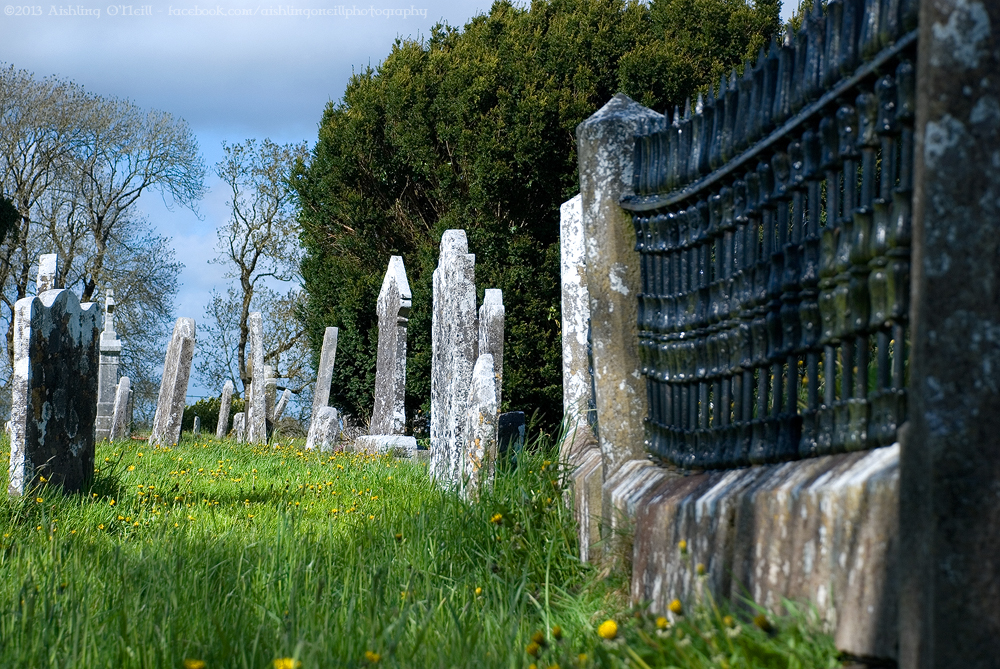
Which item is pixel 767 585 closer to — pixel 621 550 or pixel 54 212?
pixel 621 550

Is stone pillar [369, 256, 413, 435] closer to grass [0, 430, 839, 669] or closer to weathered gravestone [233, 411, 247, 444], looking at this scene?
weathered gravestone [233, 411, 247, 444]

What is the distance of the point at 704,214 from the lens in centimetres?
304

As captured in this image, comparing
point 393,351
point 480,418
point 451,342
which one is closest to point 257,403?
point 393,351

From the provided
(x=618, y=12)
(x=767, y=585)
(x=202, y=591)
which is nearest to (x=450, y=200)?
(x=618, y=12)

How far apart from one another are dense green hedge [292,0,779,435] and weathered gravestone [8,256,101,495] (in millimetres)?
6872

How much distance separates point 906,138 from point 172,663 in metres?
2.32

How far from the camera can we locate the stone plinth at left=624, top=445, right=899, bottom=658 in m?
1.78

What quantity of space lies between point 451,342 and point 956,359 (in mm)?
6560

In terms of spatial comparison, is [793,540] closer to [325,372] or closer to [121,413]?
[325,372]

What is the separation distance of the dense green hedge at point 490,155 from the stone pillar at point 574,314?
7.16 meters

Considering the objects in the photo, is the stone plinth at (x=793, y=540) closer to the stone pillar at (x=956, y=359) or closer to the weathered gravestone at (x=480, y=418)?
the stone pillar at (x=956, y=359)

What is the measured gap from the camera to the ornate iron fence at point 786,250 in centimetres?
199

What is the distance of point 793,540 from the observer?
2.06 metres

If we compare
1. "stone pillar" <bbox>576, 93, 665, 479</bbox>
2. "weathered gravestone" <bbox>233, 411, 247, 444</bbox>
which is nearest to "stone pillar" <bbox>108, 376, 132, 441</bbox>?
"weathered gravestone" <bbox>233, 411, 247, 444</bbox>
